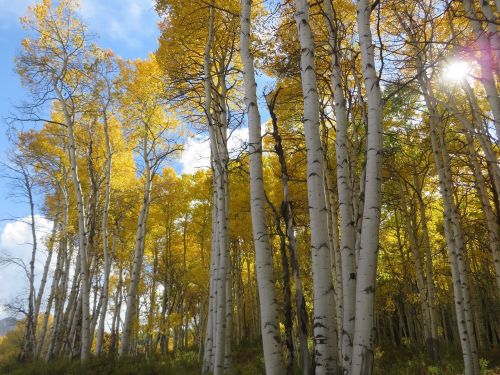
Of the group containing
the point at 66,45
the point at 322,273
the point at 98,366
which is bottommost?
the point at 98,366

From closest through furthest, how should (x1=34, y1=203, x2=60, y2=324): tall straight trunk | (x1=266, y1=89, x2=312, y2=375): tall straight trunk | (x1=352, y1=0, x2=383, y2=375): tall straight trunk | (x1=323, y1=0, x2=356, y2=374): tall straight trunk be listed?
(x1=352, y1=0, x2=383, y2=375): tall straight trunk → (x1=323, y1=0, x2=356, y2=374): tall straight trunk → (x1=266, y1=89, x2=312, y2=375): tall straight trunk → (x1=34, y1=203, x2=60, y2=324): tall straight trunk

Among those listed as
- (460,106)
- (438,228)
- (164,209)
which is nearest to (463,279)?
(460,106)

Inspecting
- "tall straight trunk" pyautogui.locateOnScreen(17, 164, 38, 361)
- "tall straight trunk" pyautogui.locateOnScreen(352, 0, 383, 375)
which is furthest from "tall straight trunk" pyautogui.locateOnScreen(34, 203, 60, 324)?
"tall straight trunk" pyautogui.locateOnScreen(352, 0, 383, 375)

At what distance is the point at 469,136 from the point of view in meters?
6.46

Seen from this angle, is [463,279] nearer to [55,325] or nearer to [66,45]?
[66,45]

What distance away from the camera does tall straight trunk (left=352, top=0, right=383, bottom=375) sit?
2582 mm

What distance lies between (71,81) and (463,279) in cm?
1093

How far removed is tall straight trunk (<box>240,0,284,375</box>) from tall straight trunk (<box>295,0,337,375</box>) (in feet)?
1.76

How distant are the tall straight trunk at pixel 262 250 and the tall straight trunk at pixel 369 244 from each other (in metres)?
1.04

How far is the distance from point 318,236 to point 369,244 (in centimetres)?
57

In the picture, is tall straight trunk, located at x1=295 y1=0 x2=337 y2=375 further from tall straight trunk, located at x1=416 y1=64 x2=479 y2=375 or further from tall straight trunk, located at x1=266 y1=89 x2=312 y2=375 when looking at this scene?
tall straight trunk, located at x1=416 y1=64 x2=479 y2=375

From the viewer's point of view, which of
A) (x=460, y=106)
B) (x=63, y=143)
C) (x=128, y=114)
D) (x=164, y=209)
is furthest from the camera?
(x=164, y=209)

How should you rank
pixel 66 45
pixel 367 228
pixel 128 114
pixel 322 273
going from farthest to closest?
pixel 128 114, pixel 66 45, pixel 322 273, pixel 367 228

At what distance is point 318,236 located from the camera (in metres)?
3.21
